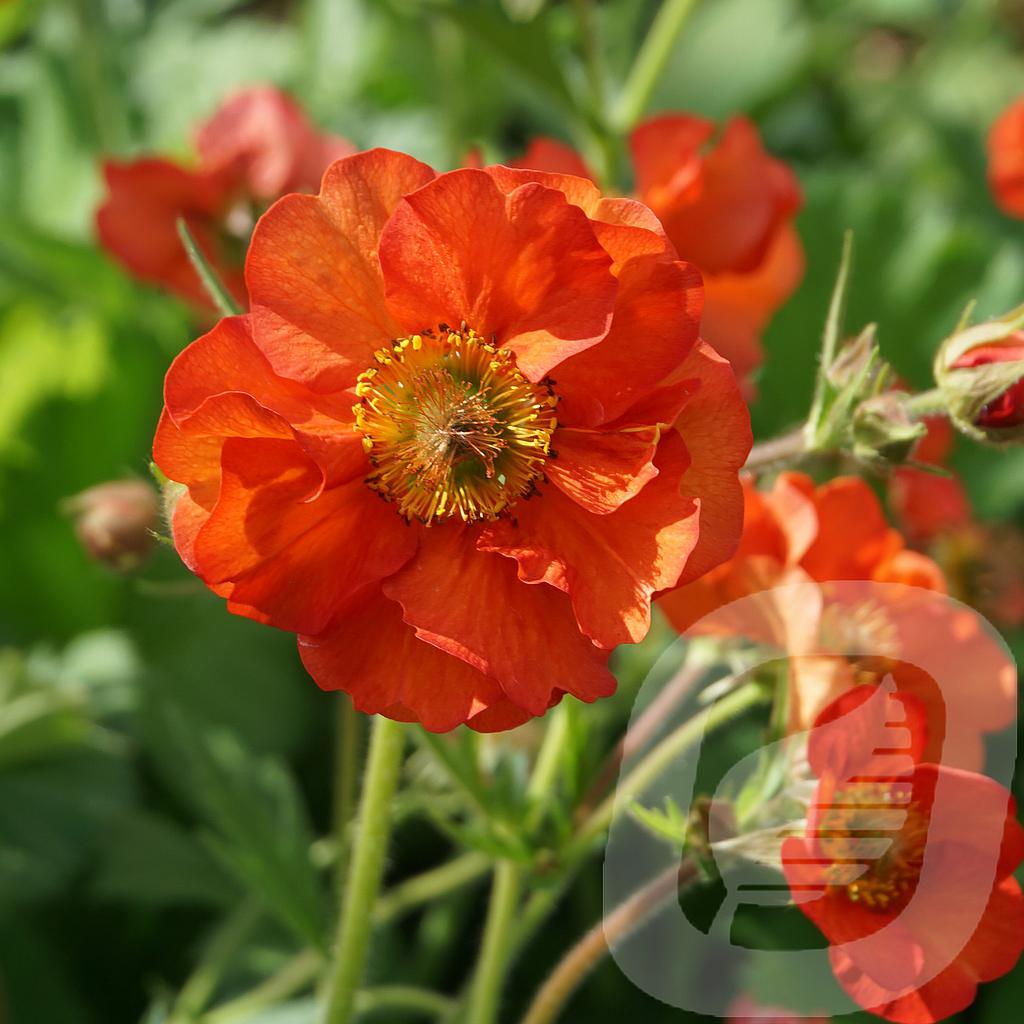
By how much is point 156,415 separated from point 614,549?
162cm

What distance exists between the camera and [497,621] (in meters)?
1.10

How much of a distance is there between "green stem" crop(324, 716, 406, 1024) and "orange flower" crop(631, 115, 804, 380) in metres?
0.71

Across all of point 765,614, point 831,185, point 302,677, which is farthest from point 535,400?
point 831,185

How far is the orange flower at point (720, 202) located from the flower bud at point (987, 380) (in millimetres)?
430

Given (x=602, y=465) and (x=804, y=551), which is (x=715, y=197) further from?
(x=602, y=465)

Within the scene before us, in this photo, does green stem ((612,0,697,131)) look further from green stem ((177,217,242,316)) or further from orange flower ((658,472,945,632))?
green stem ((177,217,242,316))

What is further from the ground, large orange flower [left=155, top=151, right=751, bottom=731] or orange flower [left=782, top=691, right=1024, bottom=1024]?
large orange flower [left=155, top=151, right=751, bottom=731]

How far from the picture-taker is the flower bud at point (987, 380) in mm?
1184

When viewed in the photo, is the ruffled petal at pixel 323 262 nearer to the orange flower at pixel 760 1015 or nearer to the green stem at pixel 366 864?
the green stem at pixel 366 864

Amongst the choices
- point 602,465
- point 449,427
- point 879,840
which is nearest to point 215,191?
point 449,427

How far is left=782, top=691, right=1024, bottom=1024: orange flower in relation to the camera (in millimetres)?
1126

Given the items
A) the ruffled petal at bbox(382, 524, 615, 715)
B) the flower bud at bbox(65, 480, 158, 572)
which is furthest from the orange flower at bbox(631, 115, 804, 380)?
the flower bud at bbox(65, 480, 158, 572)

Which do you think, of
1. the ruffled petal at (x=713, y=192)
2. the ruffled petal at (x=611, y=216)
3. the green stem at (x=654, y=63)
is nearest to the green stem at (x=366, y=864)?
the ruffled petal at (x=611, y=216)

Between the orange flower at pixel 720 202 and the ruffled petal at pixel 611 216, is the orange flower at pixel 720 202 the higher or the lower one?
the lower one
